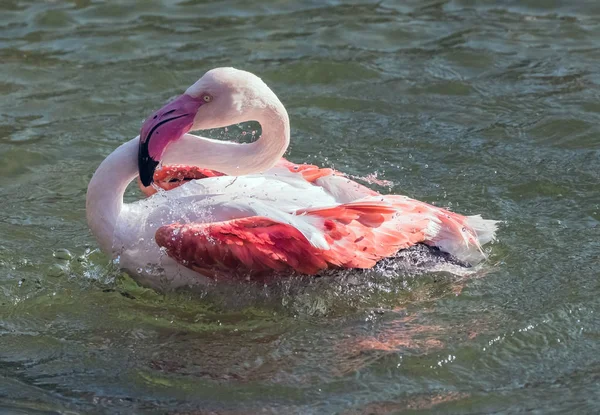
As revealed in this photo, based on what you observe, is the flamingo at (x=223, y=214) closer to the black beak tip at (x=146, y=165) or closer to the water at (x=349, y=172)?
the black beak tip at (x=146, y=165)

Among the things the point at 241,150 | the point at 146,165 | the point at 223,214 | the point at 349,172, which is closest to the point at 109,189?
the point at 146,165

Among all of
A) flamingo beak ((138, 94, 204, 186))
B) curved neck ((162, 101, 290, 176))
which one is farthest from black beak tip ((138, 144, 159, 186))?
curved neck ((162, 101, 290, 176))

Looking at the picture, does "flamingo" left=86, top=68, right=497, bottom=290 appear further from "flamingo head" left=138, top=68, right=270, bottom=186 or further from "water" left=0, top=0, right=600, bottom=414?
"water" left=0, top=0, right=600, bottom=414

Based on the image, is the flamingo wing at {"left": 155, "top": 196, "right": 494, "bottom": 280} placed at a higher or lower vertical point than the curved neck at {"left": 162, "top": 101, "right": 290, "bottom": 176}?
lower

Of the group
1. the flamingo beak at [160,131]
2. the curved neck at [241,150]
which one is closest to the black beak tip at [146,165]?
the flamingo beak at [160,131]

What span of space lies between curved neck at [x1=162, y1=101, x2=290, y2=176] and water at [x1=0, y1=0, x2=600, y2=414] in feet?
2.40

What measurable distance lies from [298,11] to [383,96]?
228 centimetres

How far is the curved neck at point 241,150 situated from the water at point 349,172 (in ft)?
2.40

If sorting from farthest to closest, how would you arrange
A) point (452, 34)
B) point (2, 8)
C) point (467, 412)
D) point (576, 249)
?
point (2, 8) → point (452, 34) → point (576, 249) → point (467, 412)

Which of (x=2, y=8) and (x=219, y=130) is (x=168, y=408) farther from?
(x=2, y=8)

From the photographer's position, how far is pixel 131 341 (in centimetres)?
550

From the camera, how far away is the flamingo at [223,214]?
5.32 m

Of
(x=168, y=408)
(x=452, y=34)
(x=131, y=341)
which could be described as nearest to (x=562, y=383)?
(x=168, y=408)

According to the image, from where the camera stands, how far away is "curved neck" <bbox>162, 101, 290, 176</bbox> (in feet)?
18.4
